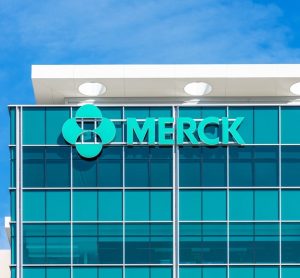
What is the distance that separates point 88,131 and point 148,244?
588 cm

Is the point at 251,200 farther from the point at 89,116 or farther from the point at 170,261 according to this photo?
the point at 89,116

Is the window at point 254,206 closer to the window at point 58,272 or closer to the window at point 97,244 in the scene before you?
the window at point 97,244

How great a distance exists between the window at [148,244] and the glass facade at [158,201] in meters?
0.04

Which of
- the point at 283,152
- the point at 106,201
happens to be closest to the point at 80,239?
the point at 106,201

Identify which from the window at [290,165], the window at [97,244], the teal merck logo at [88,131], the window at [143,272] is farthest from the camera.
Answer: the teal merck logo at [88,131]

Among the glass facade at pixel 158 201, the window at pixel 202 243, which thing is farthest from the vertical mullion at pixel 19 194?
the window at pixel 202 243

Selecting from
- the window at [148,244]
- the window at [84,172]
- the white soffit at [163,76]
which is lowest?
the window at [148,244]

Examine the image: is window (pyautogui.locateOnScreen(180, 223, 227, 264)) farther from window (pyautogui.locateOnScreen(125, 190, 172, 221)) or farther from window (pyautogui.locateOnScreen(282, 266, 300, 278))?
window (pyautogui.locateOnScreen(282, 266, 300, 278))

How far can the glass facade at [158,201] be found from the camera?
58.8 m

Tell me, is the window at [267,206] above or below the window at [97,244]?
above

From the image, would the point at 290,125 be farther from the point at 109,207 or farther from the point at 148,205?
the point at 109,207

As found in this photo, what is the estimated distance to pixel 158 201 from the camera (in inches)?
2345

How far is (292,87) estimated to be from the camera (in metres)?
62.9

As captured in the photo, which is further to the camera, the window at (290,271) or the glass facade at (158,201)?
the glass facade at (158,201)
